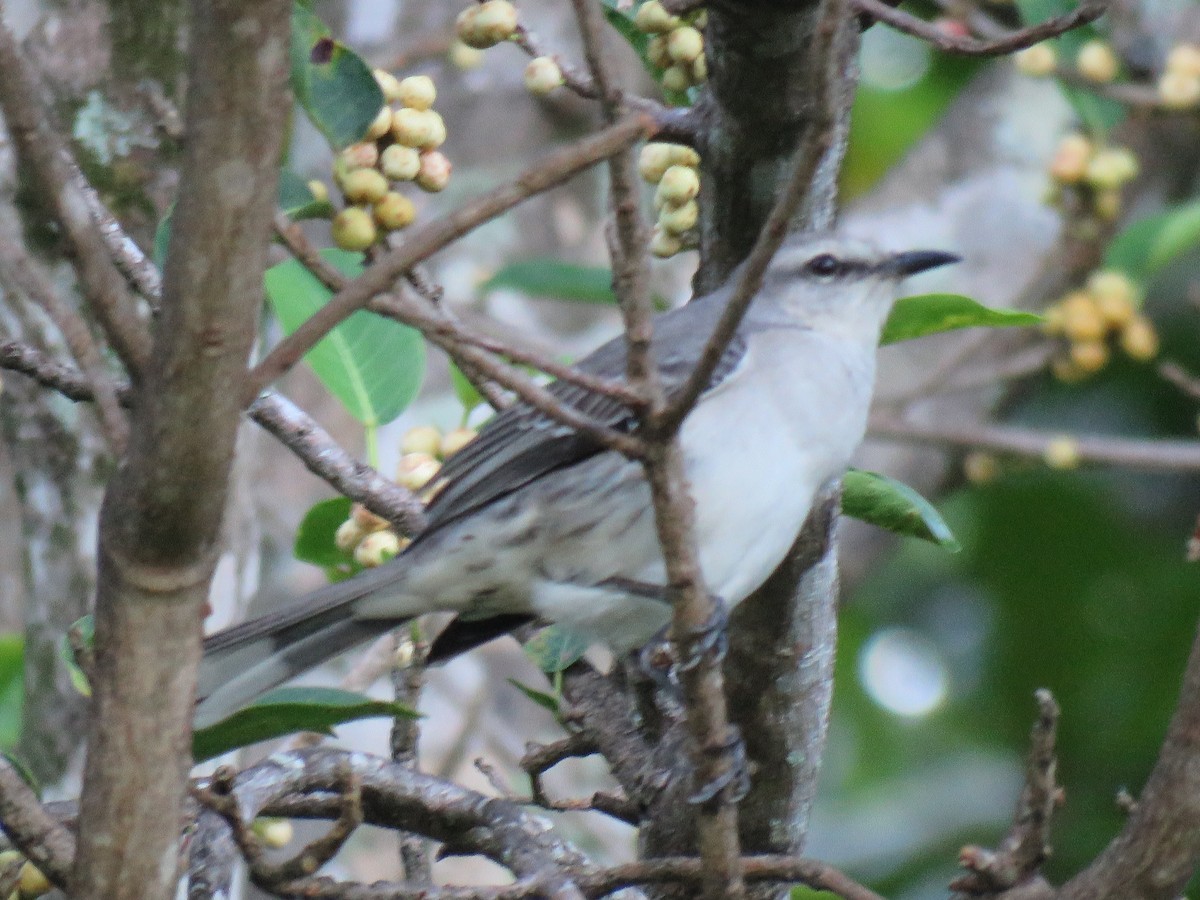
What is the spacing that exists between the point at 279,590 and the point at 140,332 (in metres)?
4.04

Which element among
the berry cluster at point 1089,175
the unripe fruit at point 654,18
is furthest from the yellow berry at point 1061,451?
the unripe fruit at point 654,18

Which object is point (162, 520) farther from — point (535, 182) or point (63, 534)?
point (63, 534)

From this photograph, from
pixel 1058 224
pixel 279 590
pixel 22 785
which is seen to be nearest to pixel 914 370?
pixel 1058 224

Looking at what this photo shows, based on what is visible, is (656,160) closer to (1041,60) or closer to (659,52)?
(659,52)

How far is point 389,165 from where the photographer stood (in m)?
2.72

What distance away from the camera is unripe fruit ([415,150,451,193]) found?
9.19 ft

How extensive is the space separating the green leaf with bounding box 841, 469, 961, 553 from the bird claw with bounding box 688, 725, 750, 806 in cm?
53

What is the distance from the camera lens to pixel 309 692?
2799mm

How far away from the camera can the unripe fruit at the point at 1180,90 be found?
5508 mm

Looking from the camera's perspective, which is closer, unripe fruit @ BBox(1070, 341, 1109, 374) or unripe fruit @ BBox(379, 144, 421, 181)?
unripe fruit @ BBox(379, 144, 421, 181)

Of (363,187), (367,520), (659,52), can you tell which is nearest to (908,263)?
(659,52)

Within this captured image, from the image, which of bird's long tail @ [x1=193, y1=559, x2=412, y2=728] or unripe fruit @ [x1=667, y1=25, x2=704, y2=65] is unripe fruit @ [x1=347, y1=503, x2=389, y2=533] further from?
unripe fruit @ [x1=667, y1=25, x2=704, y2=65]

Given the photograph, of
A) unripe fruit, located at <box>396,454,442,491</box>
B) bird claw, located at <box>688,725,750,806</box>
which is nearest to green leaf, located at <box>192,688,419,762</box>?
bird claw, located at <box>688,725,750,806</box>

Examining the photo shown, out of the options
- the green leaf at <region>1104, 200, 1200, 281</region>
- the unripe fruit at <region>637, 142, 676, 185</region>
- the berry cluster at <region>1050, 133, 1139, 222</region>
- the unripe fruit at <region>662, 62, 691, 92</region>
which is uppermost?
the berry cluster at <region>1050, 133, 1139, 222</region>
